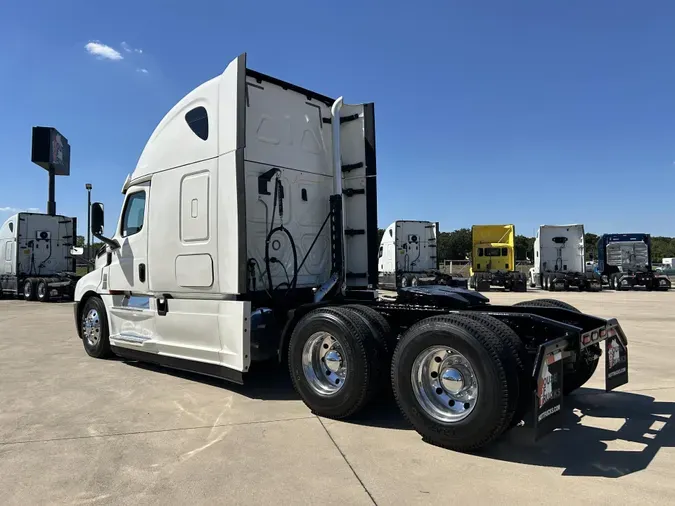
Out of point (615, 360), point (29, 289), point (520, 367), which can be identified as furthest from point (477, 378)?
point (29, 289)

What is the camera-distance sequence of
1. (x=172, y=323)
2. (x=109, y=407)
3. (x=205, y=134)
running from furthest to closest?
(x=172, y=323) < (x=205, y=134) < (x=109, y=407)

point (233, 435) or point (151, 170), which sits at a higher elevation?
point (151, 170)

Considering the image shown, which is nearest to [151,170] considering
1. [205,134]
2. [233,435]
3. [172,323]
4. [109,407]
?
[205,134]

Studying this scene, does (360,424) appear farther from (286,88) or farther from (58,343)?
(58,343)

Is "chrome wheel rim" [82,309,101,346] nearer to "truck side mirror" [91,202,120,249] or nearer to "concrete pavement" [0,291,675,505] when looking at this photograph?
"truck side mirror" [91,202,120,249]

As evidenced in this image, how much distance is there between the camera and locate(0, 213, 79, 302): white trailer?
20828 mm

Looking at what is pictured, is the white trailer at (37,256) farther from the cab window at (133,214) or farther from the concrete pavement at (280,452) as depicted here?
the concrete pavement at (280,452)

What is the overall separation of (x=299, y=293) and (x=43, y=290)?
62.3 ft

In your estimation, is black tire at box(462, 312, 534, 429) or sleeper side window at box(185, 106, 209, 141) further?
sleeper side window at box(185, 106, 209, 141)

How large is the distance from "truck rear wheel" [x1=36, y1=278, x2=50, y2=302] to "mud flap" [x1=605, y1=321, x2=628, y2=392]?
71.3 feet

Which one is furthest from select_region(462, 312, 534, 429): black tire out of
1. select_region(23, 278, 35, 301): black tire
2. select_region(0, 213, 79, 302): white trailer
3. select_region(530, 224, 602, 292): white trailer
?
select_region(530, 224, 602, 292): white trailer

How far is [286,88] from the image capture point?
5.96m

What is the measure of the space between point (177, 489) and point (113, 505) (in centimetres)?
38

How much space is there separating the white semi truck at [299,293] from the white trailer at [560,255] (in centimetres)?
2289
